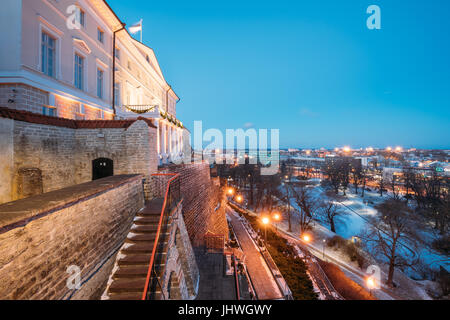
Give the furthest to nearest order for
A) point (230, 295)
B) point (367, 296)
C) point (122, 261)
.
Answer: point (367, 296) < point (230, 295) < point (122, 261)

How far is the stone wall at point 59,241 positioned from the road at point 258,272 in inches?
402

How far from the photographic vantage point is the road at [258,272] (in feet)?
38.5

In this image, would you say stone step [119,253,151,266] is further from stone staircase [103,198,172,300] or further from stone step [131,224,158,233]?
stone step [131,224,158,233]

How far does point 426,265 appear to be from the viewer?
1630 centimetres

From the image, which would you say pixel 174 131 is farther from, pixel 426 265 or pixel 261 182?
pixel 426 265

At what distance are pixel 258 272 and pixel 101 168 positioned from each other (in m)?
12.5

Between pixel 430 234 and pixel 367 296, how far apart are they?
17214 millimetres

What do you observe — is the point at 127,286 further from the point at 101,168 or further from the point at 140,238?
the point at 101,168

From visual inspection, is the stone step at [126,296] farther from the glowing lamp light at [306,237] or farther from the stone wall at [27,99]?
the glowing lamp light at [306,237]

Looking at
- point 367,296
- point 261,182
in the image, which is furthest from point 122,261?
Answer: point 261,182

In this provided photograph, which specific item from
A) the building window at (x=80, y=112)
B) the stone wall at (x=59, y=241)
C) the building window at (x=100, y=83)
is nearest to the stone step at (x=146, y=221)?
the stone wall at (x=59, y=241)

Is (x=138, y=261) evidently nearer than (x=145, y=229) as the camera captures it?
Yes

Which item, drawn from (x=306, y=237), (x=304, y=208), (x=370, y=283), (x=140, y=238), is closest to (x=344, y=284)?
(x=370, y=283)

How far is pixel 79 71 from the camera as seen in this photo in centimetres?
1141
